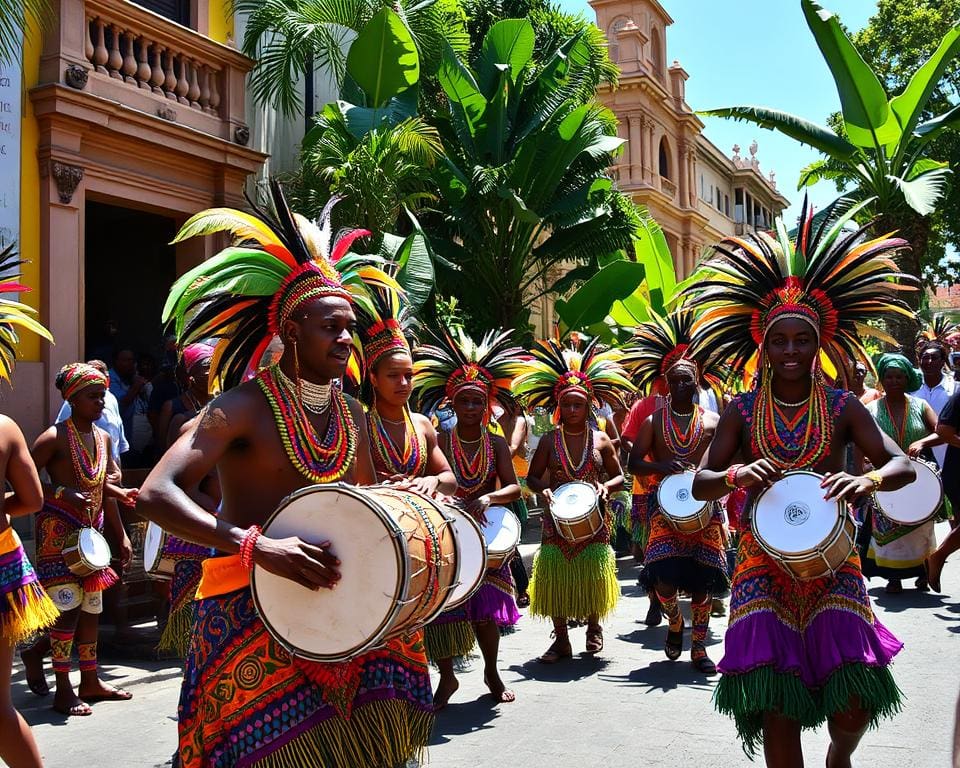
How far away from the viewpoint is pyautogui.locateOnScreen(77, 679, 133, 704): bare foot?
271 inches

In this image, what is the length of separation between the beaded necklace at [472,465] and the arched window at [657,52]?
134 ft

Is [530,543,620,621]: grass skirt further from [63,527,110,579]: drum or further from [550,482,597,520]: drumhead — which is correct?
Answer: [63,527,110,579]: drum

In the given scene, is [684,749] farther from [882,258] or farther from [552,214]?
[552,214]

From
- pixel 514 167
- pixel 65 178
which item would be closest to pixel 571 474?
pixel 65 178

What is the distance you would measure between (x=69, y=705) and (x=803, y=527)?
472 cm

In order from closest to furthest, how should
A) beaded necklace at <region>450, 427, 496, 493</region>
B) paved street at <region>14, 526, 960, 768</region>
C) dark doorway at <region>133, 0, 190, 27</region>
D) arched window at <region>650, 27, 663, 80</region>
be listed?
paved street at <region>14, 526, 960, 768</region>, beaded necklace at <region>450, 427, 496, 493</region>, dark doorway at <region>133, 0, 190, 27</region>, arched window at <region>650, 27, 663, 80</region>

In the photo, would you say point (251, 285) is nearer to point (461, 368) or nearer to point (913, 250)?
point (461, 368)

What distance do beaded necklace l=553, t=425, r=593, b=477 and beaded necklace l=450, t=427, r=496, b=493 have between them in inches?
45.6

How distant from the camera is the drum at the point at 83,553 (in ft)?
22.2

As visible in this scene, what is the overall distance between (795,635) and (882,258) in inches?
73.3

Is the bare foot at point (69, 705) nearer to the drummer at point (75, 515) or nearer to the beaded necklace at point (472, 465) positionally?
the drummer at point (75, 515)

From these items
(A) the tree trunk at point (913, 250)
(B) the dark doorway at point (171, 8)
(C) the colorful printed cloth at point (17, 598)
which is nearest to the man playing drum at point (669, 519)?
(C) the colorful printed cloth at point (17, 598)

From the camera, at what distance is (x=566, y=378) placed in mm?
8547

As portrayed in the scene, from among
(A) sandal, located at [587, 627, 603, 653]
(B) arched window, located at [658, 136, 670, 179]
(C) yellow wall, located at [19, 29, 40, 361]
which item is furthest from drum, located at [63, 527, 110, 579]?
(B) arched window, located at [658, 136, 670, 179]
